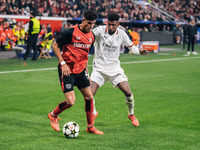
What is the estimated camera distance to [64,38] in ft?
21.0

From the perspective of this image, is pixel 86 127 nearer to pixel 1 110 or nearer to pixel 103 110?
pixel 103 110

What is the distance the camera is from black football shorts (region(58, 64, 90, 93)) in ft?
21.4

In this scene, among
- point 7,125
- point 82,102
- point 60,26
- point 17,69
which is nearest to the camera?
point 7,125

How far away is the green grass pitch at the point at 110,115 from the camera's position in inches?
239

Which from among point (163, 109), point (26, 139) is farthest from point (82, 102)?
point (26, 139)

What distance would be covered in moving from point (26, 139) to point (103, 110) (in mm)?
2959

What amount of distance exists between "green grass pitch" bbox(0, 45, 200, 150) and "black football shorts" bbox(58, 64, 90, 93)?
0.81 m

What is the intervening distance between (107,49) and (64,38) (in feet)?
4.69

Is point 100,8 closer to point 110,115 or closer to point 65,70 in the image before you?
point 110,115

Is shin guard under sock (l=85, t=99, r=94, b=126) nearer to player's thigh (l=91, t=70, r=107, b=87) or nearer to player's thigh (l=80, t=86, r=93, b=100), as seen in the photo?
player's thigh (l=80, t=86, r=93, b=100)

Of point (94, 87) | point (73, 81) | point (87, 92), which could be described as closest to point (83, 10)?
point (94, 87)

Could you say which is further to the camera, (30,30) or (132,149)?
(30,30)

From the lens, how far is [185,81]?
13.7 m

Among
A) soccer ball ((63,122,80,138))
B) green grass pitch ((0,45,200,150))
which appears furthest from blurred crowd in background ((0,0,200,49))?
soccer ball ((63,122,80,138))
